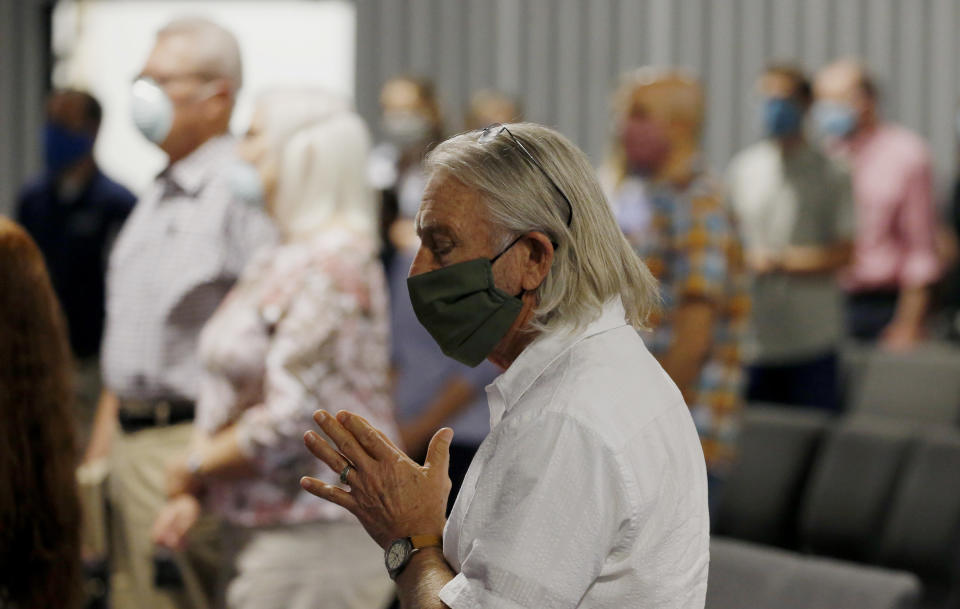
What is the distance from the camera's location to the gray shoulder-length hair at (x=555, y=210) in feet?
4.72

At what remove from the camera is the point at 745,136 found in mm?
7016

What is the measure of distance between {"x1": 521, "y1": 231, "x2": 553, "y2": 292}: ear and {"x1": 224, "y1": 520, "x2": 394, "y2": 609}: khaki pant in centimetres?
125

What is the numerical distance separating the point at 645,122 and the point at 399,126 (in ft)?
6.19

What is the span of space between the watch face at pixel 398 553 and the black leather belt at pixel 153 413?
4.69ft

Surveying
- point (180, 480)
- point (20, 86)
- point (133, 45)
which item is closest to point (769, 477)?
point (180, 480)

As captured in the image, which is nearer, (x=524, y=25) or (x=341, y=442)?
(x=341, y=442)

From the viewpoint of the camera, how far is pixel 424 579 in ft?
4.74

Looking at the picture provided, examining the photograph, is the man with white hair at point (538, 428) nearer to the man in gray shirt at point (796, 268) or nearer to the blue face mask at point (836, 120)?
the man in gray shirt at point (796, 268)

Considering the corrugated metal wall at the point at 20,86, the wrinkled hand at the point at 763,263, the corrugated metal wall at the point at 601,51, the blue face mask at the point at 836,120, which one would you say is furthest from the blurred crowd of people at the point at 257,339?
the corrugated metal wall at the point at 20,86

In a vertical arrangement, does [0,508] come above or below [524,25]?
below

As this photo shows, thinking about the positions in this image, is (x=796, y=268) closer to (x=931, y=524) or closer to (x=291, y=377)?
(x=931, y=524)

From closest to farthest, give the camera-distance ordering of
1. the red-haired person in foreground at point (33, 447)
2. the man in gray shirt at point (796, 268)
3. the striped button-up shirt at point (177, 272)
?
the red-haired person in foreground at point (33, 447)
the striped button-up shirt at point (177, 272)
the man in gray shirt at point (796, 268)

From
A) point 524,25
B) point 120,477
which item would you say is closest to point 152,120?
point 120,477

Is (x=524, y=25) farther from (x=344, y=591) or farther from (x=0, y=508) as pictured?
(x=0, y=508)
